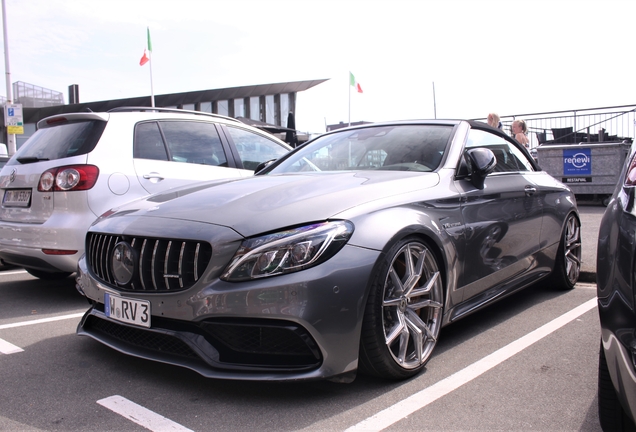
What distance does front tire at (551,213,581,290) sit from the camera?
486 cm

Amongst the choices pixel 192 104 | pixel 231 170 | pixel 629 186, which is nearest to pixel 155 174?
pixel 231 170

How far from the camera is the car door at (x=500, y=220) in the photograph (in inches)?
139

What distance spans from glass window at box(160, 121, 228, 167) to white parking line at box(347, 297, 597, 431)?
135 inches

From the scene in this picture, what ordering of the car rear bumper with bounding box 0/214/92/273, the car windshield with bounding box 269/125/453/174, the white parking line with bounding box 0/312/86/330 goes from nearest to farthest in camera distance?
the car windshield with bounding box 269/125/453/174 < the white parking line with bounding box 0/312/86/330 < the car rear bumper with bounding box 0/214/92/273

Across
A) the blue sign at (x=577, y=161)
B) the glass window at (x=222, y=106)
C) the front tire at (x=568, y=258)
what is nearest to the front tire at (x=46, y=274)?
the front tire at (x=568, y=258)

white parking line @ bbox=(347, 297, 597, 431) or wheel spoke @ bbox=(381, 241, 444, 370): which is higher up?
wheel spoke @ bbox=(381, 241, 444, 370)

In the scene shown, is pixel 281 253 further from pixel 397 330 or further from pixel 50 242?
pixel 50 242

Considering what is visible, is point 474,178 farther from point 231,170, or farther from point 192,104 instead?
point 192,104

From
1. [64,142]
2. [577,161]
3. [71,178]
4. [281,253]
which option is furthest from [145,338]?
[577,161]

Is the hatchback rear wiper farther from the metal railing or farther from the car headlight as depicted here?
the metal railing

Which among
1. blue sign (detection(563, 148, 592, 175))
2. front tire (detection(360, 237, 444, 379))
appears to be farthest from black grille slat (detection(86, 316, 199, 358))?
blue sign (detection(563, 148, 592, 175))

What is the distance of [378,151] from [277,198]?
1157 mm

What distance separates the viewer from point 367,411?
2547mm

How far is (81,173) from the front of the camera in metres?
4.65
